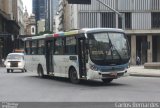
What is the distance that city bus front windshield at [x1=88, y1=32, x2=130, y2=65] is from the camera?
24375 millimetres

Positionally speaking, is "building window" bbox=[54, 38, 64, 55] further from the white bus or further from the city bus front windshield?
the city bus front windshield

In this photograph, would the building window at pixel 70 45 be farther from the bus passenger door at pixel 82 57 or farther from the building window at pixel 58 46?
the building window at pixel 58 46

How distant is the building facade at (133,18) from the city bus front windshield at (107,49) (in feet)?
155

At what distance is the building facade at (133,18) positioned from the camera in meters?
72.4

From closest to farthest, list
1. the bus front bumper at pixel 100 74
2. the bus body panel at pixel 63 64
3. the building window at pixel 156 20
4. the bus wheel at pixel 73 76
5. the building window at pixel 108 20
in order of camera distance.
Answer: the bus front bumper at pixel 100 74 → the bus wheel at pixel 73 76 → the bus body panel at pixel 63 64 → the building window at pixel 108 20 → the building window at pixel 156 20

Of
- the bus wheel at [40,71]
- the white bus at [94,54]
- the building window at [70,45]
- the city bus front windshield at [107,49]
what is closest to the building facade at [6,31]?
the bus wheel at [40,71]

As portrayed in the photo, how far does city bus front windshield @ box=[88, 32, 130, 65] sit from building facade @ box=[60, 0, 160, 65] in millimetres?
47225

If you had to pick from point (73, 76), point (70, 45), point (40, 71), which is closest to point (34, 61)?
point (40, 71)

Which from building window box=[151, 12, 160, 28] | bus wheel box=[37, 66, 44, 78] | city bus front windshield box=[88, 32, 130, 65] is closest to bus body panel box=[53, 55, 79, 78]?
city bus front windshield box=[88, 32, 130, 65]

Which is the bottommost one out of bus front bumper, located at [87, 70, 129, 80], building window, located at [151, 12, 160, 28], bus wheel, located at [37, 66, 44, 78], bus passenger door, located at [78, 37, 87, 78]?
bus wheel, located at [37, 66, 44, 78]

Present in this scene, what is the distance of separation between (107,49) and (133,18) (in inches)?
1979

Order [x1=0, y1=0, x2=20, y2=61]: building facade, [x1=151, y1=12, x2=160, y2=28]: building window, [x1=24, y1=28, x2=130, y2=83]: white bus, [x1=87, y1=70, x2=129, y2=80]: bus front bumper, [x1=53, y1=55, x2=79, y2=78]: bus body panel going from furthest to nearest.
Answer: [x1=0, y1=0, x2=20, y2=61]: building facade < [x1=151, y1=12, x2=160, y2=28]: building window < [x1=53, y1=55, x2=79, y2=78]: bus body panel < [x1=24, y1=28, x2=130, y2=83]: white bus < [x1=87, y1=70, x2=129, y2=80]: bus front bumper

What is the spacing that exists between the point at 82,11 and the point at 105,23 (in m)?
3.83

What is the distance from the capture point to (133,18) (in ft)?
243
